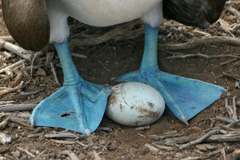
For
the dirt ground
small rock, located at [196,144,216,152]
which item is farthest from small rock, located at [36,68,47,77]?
small rock, located at [196,144,216,152]

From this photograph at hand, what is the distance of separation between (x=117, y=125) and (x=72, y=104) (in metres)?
0.27

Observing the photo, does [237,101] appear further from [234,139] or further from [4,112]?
[4,112]

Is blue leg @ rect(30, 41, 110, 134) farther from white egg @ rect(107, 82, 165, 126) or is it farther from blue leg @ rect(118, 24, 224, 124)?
blue leg @ rect(118, 24, 224, 124)

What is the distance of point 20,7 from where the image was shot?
3068 mm

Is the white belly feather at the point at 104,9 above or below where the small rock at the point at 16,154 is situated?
above

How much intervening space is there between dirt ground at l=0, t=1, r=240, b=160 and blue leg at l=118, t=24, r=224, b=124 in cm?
4

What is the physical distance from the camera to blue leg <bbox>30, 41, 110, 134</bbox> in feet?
10.9

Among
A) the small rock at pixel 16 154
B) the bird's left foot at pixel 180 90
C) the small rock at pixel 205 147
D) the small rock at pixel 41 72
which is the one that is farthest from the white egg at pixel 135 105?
the small rock at pixel 41 72

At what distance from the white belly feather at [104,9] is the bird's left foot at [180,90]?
0.40 metres

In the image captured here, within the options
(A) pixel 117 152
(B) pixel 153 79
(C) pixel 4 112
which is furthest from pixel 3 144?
(B) pixel 153 79

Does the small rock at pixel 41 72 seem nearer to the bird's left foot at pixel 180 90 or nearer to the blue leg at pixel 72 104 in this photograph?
the blue leg at pixel 72 104

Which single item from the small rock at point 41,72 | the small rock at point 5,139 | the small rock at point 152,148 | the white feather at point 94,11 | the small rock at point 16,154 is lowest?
the small rock at point 152,148

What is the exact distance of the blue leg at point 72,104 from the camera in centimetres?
333

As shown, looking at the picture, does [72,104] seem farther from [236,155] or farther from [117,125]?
[236,155]
